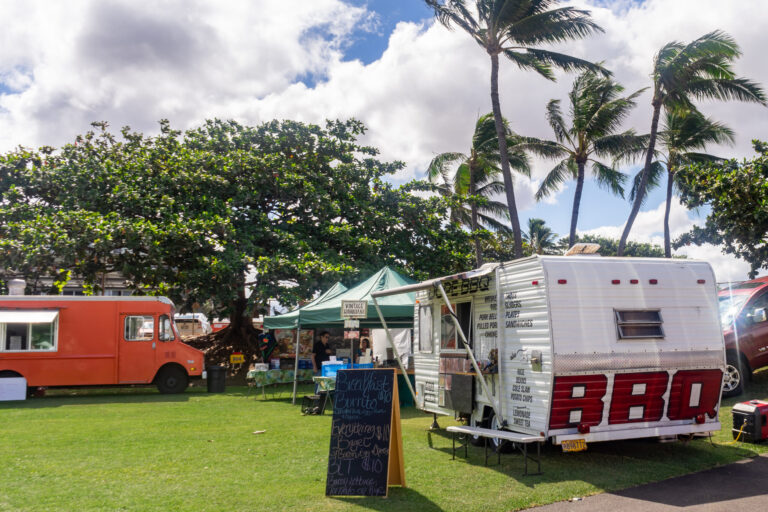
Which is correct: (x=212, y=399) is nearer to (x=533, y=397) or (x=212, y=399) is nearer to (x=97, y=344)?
(x=97, y=344)

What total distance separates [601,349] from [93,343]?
14429 mm

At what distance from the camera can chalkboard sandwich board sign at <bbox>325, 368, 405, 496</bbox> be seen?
645cm

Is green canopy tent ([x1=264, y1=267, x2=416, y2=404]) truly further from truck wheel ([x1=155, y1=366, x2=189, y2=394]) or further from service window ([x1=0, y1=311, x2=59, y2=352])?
A: service window ([x1=0, y1=311, x2=59, y2=352])

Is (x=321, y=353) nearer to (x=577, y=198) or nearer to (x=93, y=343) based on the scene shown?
(x=93, y=343)

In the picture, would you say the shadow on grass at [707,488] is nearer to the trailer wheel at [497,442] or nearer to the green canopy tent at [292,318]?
the trailer wheel at [497,442]

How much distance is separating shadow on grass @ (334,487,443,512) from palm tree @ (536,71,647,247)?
799 inches

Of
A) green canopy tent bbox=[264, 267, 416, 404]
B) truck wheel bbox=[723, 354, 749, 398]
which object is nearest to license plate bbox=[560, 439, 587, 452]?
green canopy tent bbox=[264, 267, 416, 404]

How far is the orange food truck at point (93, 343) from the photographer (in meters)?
16.7

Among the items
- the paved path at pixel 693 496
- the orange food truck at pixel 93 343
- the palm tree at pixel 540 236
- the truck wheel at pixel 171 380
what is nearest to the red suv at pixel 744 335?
the paved path at pixel 693 496

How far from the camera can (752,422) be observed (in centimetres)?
865

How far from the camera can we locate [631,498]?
6324 mm

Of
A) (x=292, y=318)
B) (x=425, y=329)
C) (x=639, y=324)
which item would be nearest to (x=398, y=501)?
(x=639, y=324)

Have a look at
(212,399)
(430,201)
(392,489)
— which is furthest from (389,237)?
(392,489)

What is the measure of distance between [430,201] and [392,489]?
1801cm
